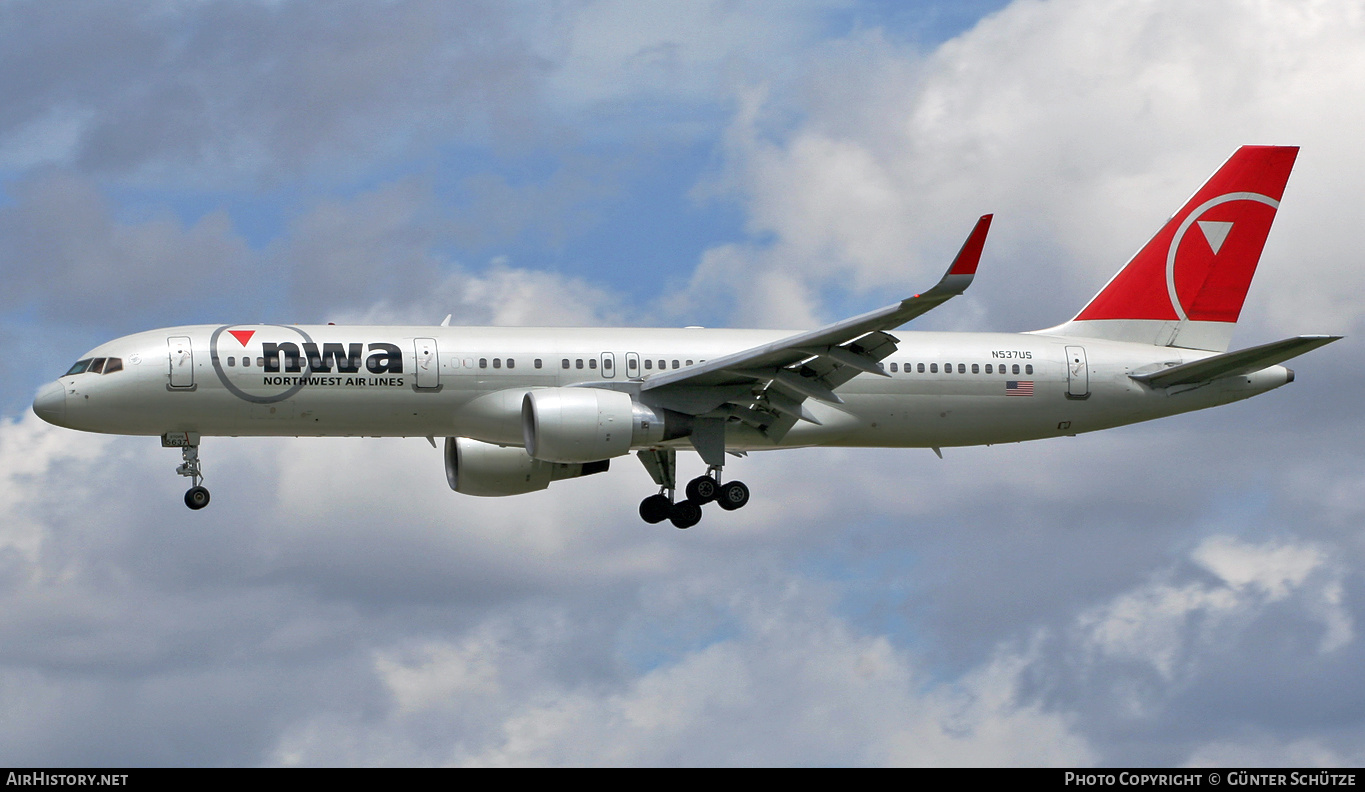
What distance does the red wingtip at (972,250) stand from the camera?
34031 mm

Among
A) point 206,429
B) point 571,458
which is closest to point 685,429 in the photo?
point 571,458

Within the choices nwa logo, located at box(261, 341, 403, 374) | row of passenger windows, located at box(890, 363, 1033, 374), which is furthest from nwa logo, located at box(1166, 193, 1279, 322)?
nwa logo, located at box(261, 341, 403, 374)

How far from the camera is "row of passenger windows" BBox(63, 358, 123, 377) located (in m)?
40.6

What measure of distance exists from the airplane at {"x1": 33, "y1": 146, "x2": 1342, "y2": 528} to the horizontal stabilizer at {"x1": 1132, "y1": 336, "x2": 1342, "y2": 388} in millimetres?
68

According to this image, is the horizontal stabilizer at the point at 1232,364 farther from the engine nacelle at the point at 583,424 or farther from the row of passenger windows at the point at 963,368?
the engine nacelle at the point at 583,424

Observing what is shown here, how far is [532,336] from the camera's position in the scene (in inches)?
1674

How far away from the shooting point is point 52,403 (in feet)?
133

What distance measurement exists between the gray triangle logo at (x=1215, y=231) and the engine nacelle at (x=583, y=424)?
706 inches

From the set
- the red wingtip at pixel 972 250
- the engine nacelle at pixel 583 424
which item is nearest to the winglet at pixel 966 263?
the red wingtip at pixel 972 250

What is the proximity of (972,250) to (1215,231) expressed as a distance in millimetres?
17451

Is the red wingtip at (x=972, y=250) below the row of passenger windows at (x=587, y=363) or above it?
below

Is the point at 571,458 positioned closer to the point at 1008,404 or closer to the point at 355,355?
the point at 355,355
